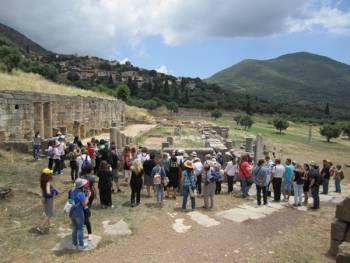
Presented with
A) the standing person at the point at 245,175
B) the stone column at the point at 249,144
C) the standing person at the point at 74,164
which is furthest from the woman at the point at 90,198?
the stone column at the point at 249,144

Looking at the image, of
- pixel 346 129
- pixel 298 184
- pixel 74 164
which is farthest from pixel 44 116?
pixel 346 129

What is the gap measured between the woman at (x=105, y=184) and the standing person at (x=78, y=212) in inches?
96.1

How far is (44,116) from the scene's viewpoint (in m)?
23.5

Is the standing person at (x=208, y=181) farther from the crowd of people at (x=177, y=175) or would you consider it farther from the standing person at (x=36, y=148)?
the standing person at (x=36, y=148)

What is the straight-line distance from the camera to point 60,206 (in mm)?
11203

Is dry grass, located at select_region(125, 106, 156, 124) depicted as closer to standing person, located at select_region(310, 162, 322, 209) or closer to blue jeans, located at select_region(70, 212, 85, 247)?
standing person, located at select_region(310, 162, 322, 209)

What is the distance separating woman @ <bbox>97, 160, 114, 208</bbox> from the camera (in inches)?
423

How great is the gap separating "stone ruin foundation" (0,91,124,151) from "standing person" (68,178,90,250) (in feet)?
36.7

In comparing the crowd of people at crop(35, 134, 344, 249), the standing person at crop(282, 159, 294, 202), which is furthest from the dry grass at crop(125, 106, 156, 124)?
the standing person at crop(282, 159, 294, 202)

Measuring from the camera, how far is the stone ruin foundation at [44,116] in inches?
749

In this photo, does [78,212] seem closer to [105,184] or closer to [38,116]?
[105,184]

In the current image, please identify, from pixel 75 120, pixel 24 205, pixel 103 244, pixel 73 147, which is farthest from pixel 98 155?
pixel 75 120

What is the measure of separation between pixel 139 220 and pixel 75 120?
19804 mm

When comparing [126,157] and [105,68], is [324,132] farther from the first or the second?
[105,68]
